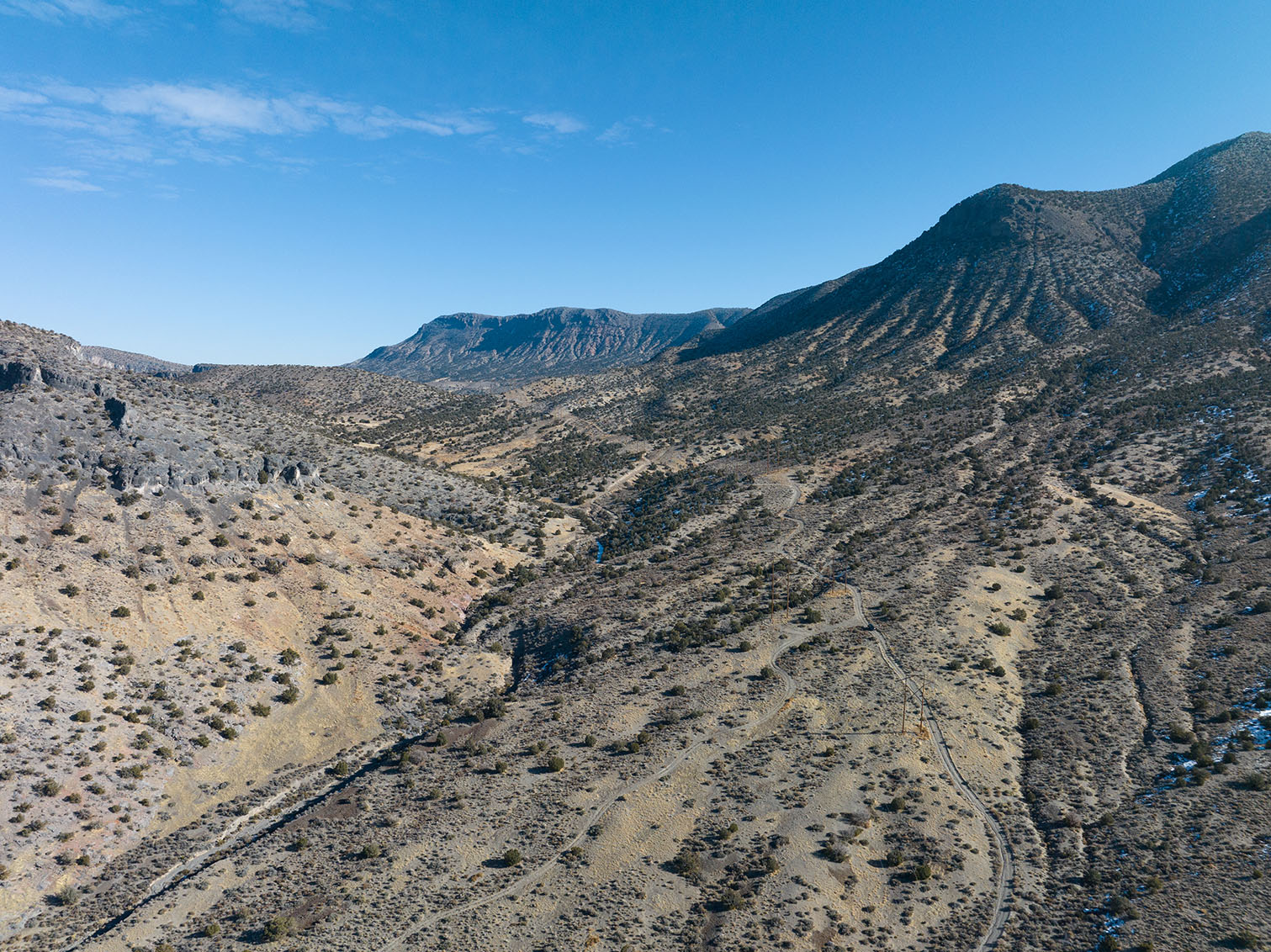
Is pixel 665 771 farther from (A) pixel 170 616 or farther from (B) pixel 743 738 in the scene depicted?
(A) pixel 170 616

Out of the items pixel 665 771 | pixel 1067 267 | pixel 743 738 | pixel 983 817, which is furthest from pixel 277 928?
pixel 1067 267

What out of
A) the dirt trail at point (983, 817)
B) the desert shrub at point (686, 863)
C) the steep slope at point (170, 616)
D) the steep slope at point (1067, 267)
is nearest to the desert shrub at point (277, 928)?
the steep slope at point (170, 616)

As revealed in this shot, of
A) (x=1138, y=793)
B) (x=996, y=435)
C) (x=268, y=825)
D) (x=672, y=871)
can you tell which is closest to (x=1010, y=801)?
(x=1138, y=793)

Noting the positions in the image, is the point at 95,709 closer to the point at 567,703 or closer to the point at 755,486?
the point at 567,703

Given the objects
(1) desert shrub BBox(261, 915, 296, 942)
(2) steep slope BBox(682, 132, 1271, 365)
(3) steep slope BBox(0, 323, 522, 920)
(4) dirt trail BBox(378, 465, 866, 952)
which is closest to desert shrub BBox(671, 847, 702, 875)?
(4) dirt trail BBox(378, 465, 866, 952)

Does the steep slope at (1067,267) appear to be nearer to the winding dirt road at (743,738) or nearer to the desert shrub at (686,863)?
the winding dirt road at (743,738)

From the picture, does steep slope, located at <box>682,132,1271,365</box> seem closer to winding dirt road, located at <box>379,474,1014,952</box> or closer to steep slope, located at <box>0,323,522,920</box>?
winding dirt road, located at <box>379,474,1014,952</box>

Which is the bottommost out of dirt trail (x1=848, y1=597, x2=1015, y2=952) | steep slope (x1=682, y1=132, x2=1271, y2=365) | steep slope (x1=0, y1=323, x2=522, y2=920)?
dirt trail (x1=848, y1=597, x2=1015, y2=952)

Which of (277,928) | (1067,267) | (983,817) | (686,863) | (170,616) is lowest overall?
(983,817)
